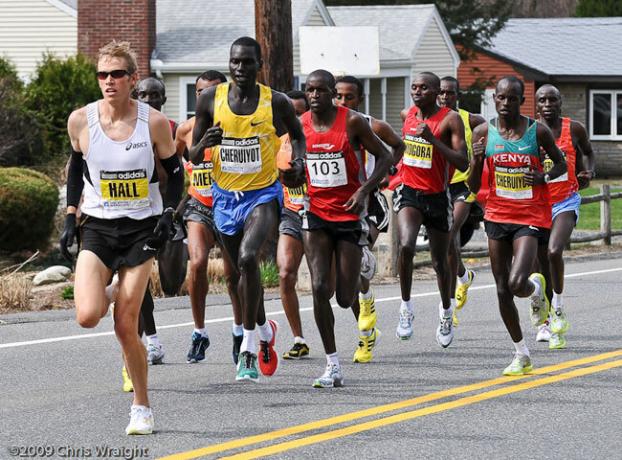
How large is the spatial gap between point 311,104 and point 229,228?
39.2 inches

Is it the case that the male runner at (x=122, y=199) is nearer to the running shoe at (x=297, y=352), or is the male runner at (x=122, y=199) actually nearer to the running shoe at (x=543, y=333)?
the running shoe at (x=297, y=352)

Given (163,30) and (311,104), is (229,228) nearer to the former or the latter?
(311,104)

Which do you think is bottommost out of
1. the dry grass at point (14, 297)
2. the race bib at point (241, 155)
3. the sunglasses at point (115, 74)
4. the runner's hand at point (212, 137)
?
the dry grass at point (14, 297)

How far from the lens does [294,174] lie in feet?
30.9

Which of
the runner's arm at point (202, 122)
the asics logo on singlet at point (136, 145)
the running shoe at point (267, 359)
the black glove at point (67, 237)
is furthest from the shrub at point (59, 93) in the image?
the asics logo on singlet at point (136, 145)

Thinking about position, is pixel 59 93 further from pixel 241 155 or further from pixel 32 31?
pixel 241 155

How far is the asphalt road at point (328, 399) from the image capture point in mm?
7883

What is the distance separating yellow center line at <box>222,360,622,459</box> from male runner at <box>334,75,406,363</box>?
4.76 feet

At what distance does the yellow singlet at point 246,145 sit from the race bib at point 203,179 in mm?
953

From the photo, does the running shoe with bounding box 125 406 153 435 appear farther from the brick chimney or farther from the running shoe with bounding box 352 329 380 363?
the brick chimney

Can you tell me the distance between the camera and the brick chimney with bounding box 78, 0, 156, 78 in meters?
34.8

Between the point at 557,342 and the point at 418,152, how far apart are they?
1861 mm

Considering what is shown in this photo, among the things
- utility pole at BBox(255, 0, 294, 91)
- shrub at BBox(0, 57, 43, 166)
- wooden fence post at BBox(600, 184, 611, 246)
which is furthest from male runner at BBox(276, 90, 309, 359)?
shrub at BBox(0, 57, 43, 166)

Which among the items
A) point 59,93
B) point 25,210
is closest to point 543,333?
point 25,210
